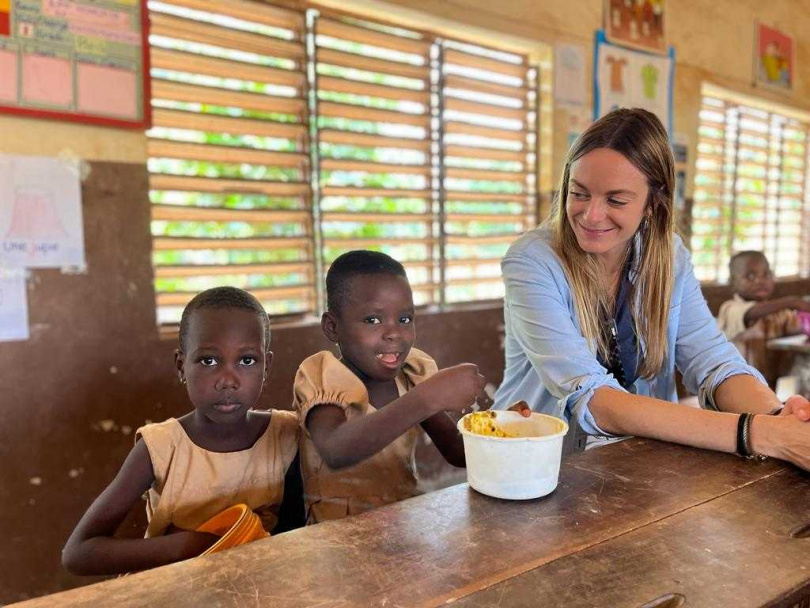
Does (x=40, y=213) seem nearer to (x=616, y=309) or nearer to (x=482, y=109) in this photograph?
(x=616, y=309)

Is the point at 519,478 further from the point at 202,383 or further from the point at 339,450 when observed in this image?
the point at 202,383

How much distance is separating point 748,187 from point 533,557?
16.5 feet

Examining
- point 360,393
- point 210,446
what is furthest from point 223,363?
point 360,393

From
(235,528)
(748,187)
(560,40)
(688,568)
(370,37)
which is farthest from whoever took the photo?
(748,187)

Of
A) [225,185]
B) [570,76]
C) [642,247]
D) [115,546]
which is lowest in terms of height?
[115,546]

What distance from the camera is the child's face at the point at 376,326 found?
1.56 m

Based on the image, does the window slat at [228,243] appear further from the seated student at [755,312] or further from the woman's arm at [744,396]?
the seated student at [755,312]

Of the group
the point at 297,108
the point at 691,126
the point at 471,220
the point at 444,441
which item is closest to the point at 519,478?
the point at 444,441

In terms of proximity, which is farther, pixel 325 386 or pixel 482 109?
pixel 482 109

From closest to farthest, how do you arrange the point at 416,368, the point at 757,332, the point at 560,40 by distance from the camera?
the point at 416,368 < the point at 560,40 < the point at 757,332

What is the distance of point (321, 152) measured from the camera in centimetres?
287

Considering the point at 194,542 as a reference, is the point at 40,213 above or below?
above

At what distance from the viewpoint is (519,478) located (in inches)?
44.7

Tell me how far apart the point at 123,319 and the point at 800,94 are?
5.40m
